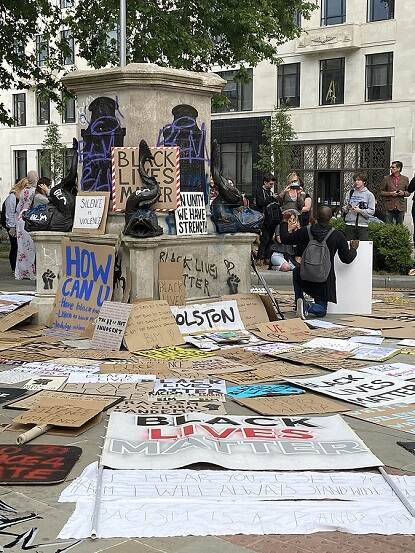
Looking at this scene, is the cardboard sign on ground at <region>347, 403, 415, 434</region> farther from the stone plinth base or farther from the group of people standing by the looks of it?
the group of people standing

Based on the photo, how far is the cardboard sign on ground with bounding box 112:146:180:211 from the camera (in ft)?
28.9

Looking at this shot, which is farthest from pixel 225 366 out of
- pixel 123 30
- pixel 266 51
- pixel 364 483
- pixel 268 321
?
pixel 266 51

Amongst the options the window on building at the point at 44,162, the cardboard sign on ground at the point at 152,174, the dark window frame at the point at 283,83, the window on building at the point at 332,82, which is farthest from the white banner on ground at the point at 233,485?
the window on building at the point at 44,162

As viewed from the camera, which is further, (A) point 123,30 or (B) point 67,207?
(A) point 123,30

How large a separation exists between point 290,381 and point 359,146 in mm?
28778

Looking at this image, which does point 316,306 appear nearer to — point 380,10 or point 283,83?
point 380,10

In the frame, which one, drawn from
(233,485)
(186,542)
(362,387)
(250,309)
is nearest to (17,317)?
(250,309)

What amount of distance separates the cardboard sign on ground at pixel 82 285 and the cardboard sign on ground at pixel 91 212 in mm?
198

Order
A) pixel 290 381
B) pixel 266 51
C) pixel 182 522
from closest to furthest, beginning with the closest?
pixel 182 522 < pixel 290 381 < pixel 266 51

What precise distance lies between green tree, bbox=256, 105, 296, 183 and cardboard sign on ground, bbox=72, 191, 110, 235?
86.3 feet

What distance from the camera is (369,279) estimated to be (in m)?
10.3

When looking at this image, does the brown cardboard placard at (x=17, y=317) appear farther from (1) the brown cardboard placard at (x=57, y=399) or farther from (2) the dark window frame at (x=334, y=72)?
(2) the dark window frame at (x=334, y=72)

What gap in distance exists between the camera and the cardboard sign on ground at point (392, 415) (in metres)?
5.47

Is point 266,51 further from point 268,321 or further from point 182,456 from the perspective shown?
point 182,456
